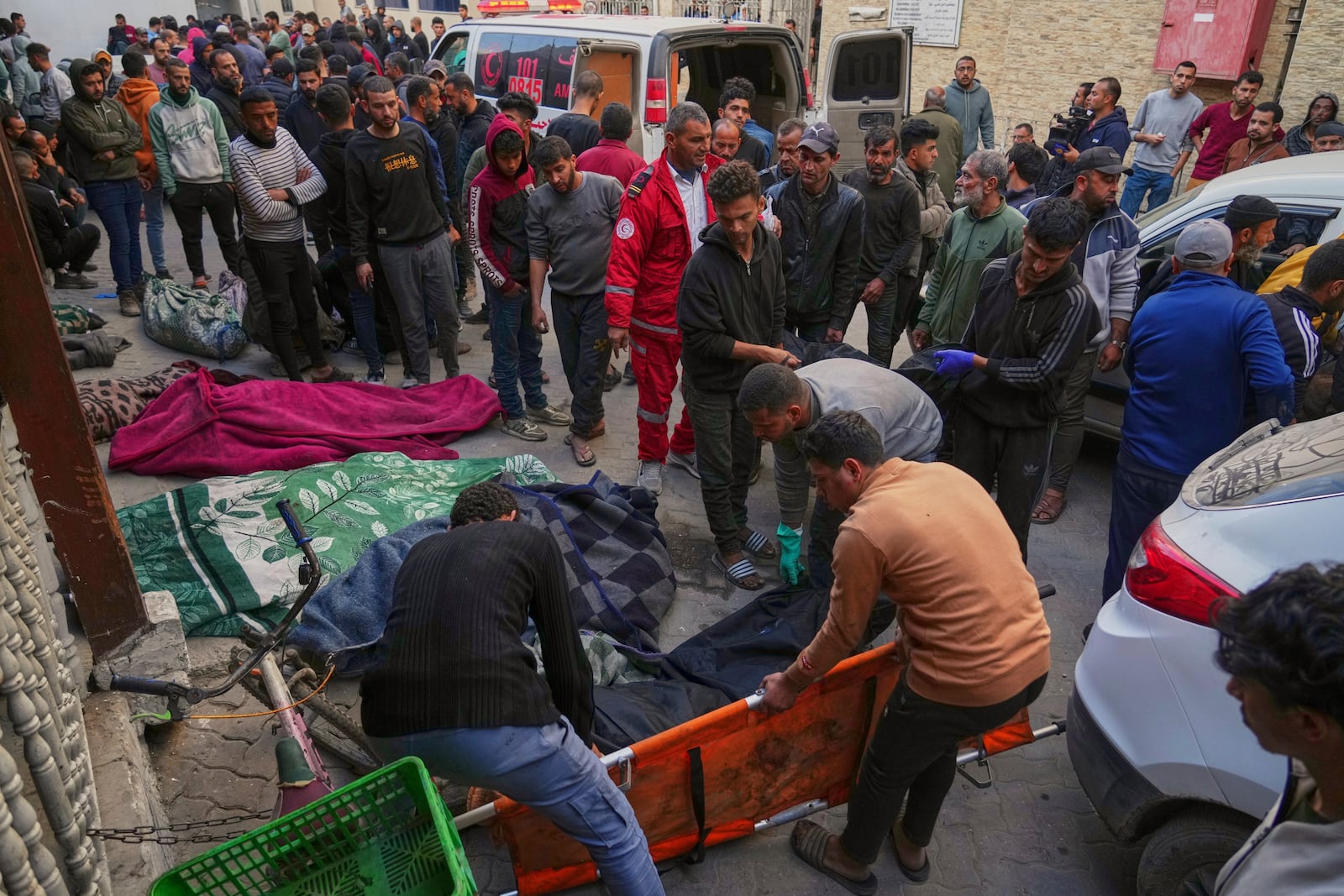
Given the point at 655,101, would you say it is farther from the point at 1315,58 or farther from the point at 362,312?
the point at 1315,58

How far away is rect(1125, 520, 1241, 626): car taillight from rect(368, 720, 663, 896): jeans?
1.62 m

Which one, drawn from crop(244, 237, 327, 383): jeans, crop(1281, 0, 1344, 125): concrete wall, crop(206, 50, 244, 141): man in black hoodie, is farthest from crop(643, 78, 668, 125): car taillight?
crop(1281, 0, 1344, 125): concrete wall

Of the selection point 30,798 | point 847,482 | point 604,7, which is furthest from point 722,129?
point 604,7

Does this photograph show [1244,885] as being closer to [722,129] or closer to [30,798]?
[30,798]

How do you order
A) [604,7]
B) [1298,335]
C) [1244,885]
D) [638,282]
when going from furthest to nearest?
[604,7]
[638,282]
[1298,335]
[1244,885]

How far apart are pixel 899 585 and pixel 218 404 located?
4199 mm

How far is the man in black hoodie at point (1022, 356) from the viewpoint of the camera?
379cm

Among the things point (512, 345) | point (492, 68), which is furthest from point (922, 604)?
point (492, 68)

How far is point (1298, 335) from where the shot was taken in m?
3.87

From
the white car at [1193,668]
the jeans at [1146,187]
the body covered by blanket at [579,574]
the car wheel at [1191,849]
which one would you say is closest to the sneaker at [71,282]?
the body covered by blanket at [579,574]

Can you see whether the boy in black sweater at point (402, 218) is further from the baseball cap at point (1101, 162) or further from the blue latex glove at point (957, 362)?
the baseball cap at point (1101, 162)

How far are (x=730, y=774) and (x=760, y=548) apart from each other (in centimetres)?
A: 198

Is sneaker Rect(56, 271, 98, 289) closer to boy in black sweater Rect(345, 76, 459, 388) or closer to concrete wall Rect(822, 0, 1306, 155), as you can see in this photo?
boy in black sweater Rect(345, 76, 459, 388)

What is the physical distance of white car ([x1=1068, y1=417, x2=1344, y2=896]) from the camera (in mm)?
2400
